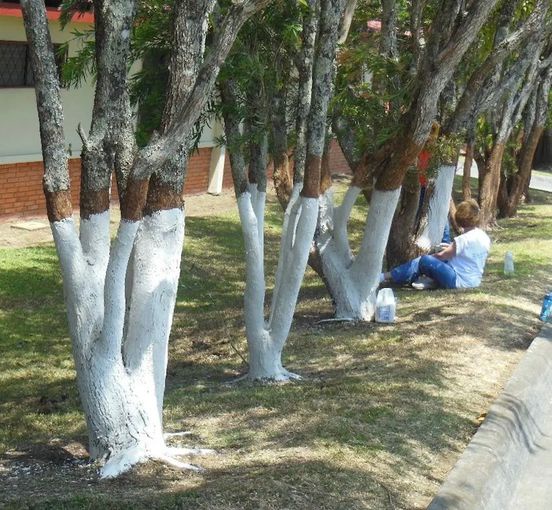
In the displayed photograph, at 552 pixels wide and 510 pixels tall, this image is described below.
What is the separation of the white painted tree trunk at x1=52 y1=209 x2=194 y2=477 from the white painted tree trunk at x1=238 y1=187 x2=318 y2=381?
6.24 ft

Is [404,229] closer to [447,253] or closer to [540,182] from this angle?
[447,253]

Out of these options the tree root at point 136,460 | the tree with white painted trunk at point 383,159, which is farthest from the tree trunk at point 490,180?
the tree root at point 136,460

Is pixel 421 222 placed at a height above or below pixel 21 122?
below

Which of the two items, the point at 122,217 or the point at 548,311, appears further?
the point at 548,311

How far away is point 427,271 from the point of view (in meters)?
12.1

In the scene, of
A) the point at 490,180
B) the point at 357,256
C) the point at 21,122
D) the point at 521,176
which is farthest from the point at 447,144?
the point at 521,176

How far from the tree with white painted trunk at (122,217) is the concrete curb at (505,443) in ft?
5.15

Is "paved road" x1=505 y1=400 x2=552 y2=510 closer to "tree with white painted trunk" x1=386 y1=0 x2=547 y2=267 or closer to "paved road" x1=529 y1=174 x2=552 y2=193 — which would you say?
"tree with white painted trunk" x1=386 y1=0 x2=547 y2=267

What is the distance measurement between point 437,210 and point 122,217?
7.25 m

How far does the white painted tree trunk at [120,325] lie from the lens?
19.8ft

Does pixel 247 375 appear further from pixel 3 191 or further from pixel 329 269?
pixel 3 191

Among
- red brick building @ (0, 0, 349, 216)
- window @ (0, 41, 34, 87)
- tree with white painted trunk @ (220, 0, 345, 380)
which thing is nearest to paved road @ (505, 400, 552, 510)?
tree with white painted trunk @ (220, 0, 345, 380)

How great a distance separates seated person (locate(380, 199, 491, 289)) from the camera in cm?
1173

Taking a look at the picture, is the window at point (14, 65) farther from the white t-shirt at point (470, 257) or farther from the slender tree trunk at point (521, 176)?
the slender tree trunk at point (521, 176)
